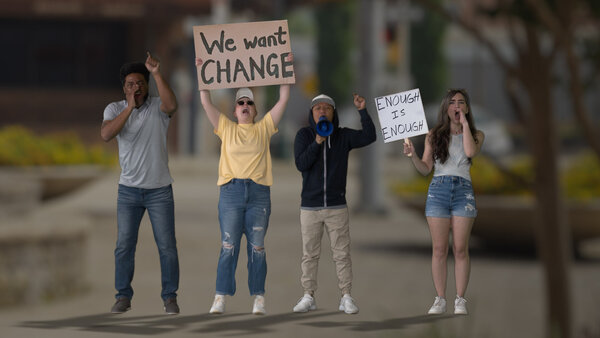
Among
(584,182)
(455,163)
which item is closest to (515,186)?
(584,182)

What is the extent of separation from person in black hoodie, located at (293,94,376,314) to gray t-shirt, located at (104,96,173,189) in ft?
1.70

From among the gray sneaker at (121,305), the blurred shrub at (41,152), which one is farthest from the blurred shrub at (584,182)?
the gray sneaker at (121,305)

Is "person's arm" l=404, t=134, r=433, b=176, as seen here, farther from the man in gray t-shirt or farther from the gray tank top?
the man in gray t-shirt

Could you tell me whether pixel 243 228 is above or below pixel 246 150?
below

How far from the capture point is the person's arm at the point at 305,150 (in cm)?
389

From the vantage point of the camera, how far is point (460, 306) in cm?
396

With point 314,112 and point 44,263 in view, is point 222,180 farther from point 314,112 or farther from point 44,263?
point 44,263

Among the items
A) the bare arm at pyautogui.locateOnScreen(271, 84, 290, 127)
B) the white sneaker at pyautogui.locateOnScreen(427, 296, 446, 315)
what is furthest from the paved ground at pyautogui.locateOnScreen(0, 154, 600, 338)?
the bare arm at pyautogui.locateOnScreen(271, 84, 290, 127)

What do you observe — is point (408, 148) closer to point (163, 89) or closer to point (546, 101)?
point (163, 89)

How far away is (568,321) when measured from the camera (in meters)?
25.5

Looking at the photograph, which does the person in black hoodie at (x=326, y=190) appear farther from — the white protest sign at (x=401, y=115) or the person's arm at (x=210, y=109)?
the person's arm at (x=210, y=109)

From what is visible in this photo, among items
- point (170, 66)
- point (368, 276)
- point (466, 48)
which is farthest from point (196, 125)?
point (466, 48)

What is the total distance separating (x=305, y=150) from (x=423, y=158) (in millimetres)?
465

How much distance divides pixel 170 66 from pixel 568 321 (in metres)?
78.4
